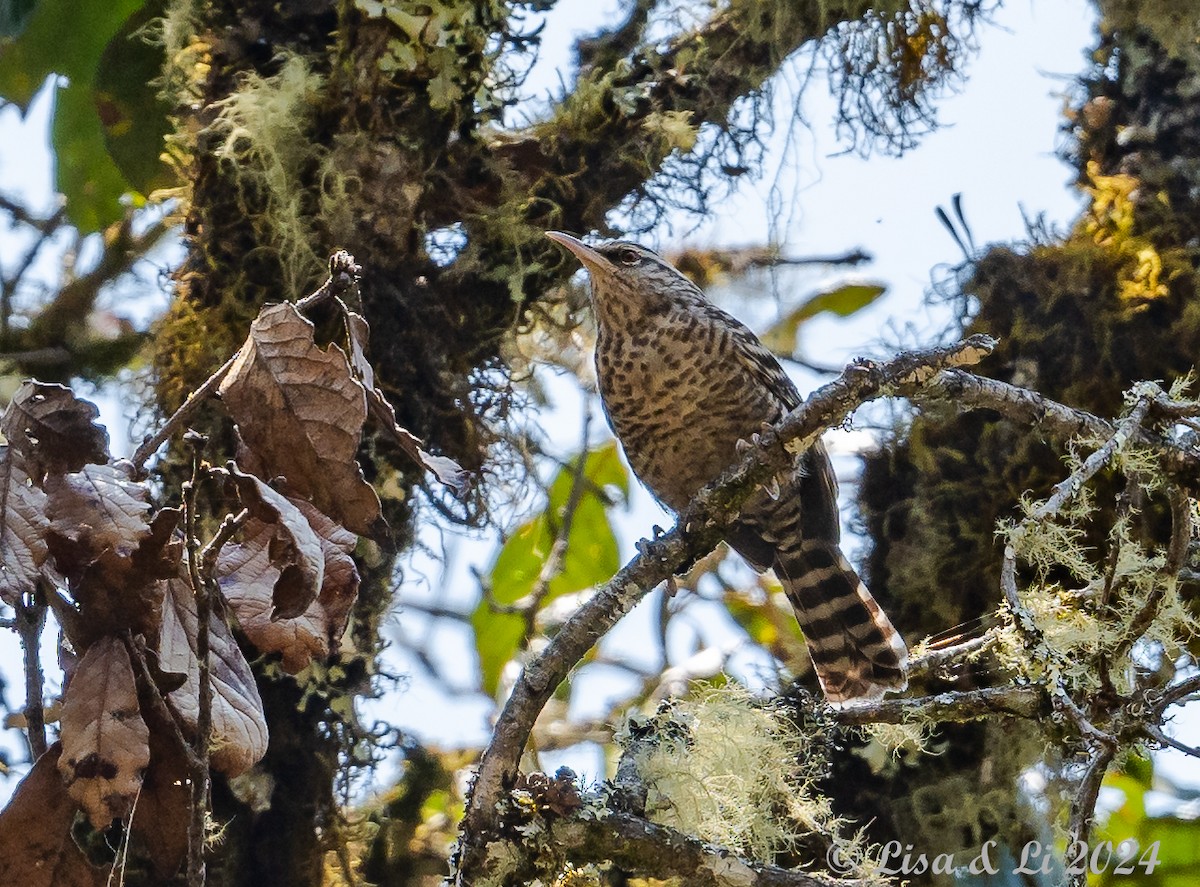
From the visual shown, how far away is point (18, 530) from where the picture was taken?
151cm

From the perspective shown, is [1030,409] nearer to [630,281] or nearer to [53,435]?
[630,281]

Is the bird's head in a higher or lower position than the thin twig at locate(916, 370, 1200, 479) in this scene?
higher

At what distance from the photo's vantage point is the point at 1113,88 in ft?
14.2

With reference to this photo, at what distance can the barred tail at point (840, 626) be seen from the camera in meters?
3.36

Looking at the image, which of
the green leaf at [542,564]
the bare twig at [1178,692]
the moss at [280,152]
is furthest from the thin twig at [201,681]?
the green leaf at [542,564]

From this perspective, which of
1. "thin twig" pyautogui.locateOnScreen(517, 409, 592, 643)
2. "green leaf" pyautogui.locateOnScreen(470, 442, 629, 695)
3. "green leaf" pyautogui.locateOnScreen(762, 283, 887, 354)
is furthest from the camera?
"green leaf" pyautogui.locateOnScreen(762, 283, 887, 354)

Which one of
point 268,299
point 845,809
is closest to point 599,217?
point 268,299

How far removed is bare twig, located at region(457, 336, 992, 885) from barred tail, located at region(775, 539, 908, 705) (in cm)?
119

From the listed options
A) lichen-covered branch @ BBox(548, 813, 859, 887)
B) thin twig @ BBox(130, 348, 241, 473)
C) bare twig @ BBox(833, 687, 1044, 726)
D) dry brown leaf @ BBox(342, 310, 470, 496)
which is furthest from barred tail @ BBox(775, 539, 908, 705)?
thin twig @ BBox(130, 348, 241, 473)

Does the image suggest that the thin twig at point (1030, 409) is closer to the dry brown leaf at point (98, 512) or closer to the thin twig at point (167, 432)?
the thin twig at point (167, 432)

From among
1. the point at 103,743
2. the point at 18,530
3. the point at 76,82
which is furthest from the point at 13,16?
the point at 103,743

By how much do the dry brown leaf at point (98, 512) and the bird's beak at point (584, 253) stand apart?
1.71 m

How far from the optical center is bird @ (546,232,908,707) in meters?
3.38

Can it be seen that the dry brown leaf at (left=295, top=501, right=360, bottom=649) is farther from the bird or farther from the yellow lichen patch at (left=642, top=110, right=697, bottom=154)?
the yellow lichen patch at (left=642, top=110, right=697, bottom=154)
